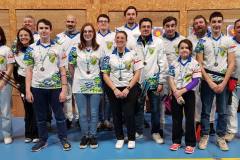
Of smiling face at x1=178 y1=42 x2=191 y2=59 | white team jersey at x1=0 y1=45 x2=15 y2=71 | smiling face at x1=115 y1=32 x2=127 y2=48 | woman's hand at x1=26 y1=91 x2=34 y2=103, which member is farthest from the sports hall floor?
smiling face at x1=115 y1=32 x2=127 y2=48

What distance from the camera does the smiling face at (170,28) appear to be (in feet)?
14.4

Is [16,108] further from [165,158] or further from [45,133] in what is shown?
[165,158]

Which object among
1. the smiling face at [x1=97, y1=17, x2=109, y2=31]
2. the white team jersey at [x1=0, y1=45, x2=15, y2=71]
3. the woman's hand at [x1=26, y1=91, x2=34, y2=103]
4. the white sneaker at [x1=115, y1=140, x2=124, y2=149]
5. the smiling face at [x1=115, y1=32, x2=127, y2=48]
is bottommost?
the white sneaker at [x1=115, y1=140, x2=124, y2=149]

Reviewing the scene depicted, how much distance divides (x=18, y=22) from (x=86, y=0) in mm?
1440

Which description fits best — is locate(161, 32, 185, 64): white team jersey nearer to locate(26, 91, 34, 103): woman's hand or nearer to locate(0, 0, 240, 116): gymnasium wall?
locate(0, 0, 240, 116): gymnasium wall

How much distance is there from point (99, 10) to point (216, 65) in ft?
9.65

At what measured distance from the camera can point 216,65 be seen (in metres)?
4.17

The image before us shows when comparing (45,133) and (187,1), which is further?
(187,1)

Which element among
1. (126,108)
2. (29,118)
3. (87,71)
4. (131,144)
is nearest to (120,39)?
(87,71)

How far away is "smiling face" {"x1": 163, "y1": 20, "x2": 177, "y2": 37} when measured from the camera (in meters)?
4.38

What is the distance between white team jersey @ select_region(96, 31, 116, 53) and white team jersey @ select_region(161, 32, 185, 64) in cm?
80

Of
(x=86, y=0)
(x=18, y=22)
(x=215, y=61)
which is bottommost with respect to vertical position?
(x=215, y=61)

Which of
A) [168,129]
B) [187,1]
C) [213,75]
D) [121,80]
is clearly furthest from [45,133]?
[187,1]

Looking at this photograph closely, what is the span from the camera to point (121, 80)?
4250 millimetres
